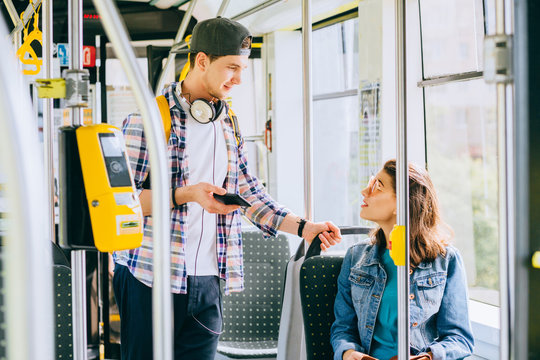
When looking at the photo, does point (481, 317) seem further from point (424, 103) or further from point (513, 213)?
point (513, 213)

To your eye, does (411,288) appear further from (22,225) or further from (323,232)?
(22,225)

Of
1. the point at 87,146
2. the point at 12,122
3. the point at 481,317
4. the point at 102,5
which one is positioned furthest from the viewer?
the point at 481,317

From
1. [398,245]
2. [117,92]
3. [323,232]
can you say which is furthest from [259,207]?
[117,92]

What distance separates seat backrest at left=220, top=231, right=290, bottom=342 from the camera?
371 cm

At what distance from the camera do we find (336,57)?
504 cm

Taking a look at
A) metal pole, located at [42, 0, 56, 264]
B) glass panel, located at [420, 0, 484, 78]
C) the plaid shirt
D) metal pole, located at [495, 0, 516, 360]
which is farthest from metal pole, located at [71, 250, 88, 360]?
glass panel, located at [420, 0, 484, 78]

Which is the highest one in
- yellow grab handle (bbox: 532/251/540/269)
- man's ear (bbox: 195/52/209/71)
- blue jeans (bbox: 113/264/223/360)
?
man's ear (bbox: 195/52/209/71)

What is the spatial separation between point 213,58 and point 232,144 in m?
A: 0.28

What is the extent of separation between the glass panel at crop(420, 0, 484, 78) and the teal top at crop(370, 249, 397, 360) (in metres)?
1.29

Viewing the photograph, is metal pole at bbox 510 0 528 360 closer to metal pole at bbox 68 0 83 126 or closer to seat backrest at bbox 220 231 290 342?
metal pole at bbox 68 0 83 126


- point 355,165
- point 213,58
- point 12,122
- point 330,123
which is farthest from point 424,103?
point 12,122

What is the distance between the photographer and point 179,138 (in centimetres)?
204

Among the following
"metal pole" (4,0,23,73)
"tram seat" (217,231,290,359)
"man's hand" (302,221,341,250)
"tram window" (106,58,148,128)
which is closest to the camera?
"man's hand" (302,221,341,250)

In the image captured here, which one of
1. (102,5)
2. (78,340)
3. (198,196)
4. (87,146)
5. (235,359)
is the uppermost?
(102,5)
